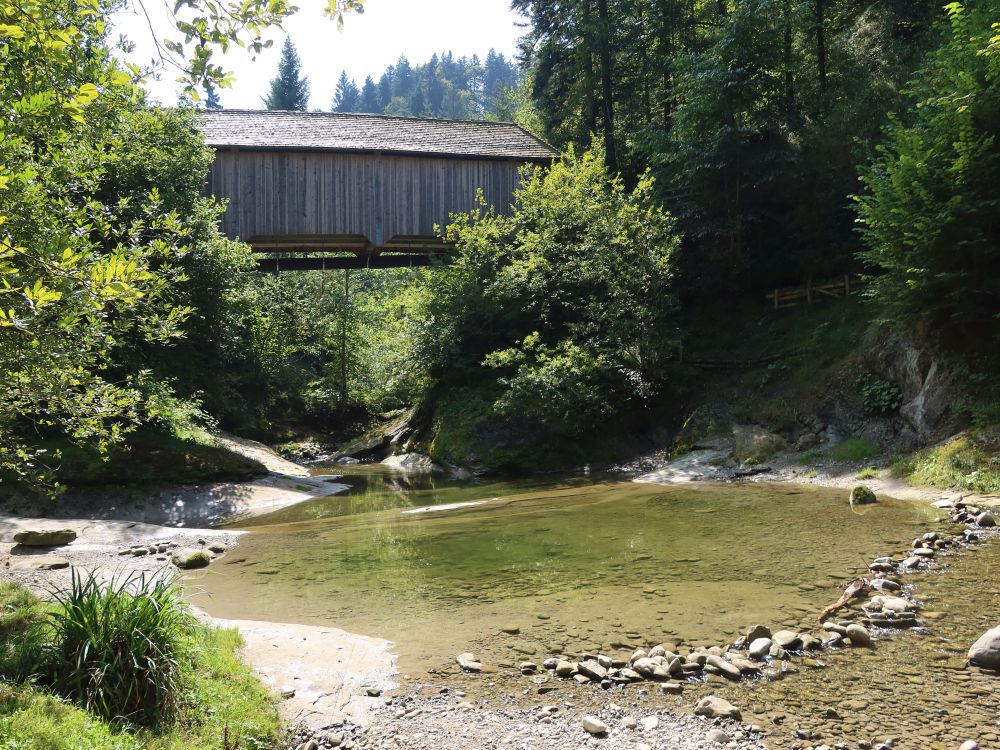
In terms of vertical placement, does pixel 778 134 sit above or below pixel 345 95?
below

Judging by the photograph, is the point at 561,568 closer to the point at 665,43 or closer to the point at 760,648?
the point at 760,648

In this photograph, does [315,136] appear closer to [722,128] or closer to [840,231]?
[722,128]

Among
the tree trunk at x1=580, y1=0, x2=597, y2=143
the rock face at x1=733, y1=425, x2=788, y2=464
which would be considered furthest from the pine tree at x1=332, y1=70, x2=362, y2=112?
the rock face at x1=733, y1=425, x2=788, y2=464

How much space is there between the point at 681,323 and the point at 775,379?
14.6 feet

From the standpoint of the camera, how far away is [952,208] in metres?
11.8

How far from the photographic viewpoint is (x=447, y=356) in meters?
20.8

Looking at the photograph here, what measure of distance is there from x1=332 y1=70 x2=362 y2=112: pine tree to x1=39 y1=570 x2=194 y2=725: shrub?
109 meters

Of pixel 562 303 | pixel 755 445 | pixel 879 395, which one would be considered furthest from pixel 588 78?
pixel 879 395

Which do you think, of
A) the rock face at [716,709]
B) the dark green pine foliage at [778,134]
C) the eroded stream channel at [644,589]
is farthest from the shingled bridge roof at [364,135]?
the rock face at [716,709]

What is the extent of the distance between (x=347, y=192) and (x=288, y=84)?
133ft

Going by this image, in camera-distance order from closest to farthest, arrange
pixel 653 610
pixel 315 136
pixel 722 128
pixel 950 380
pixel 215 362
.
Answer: pixel 653 610 < pixel 950 380 < pixel 215 362 < pixel 722 128 < pixel 315 136

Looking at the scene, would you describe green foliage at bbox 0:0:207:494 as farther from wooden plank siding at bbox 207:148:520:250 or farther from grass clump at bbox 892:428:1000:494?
wooden plank siding at bbox 207:148:520:250

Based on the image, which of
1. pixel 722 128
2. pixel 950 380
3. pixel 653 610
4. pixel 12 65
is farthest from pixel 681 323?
pixel 12 65

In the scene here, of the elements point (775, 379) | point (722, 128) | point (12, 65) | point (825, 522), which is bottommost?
point (825, 522)
